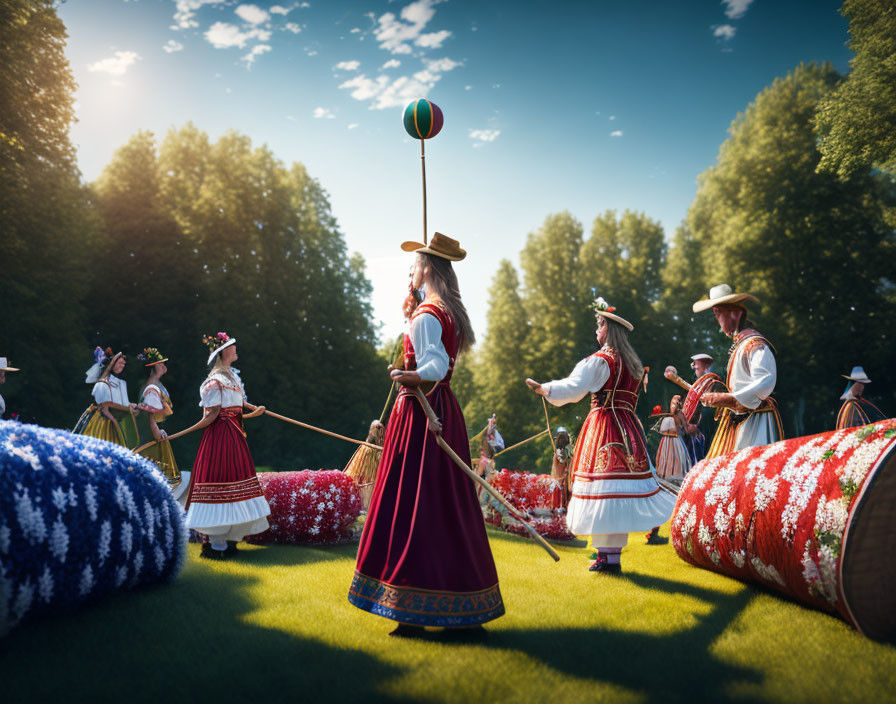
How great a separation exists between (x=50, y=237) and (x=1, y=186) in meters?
2.66

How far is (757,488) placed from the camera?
14.8ft

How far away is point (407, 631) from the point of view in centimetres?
382

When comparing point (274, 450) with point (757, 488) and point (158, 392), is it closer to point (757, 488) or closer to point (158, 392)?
point (158, 392)

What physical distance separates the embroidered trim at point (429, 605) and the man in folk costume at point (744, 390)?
333 centimetres

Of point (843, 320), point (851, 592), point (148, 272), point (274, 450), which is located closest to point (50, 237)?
point (148, 272)

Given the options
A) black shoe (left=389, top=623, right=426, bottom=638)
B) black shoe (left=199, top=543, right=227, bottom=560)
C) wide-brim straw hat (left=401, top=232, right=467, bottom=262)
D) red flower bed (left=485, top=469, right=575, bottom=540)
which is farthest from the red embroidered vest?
red flower bed (left=485, top=469, right=575, bottom=540)

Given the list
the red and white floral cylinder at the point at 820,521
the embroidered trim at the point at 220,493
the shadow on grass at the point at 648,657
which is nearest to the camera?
the shadow on grass at the point at 648,657

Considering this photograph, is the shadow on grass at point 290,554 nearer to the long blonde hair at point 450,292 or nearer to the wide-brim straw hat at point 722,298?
the long blonde hair at point 450,292

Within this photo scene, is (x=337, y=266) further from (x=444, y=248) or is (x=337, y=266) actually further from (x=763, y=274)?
(x=444, y=248)

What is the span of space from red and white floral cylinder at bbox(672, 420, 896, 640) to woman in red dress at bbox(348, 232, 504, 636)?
204 centimetres

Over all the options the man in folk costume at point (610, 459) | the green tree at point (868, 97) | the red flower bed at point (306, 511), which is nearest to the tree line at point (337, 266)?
the green tree at point (868, 97)

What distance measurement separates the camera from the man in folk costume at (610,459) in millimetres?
5598

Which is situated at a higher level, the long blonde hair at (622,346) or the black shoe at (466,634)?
the long blonde hair at (622,346)

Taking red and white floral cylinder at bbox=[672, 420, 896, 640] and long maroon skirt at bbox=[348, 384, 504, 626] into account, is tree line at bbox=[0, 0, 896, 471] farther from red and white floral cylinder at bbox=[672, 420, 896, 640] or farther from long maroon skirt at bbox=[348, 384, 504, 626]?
long maroon skirt at bbox=[348, 384, 504, 626]
